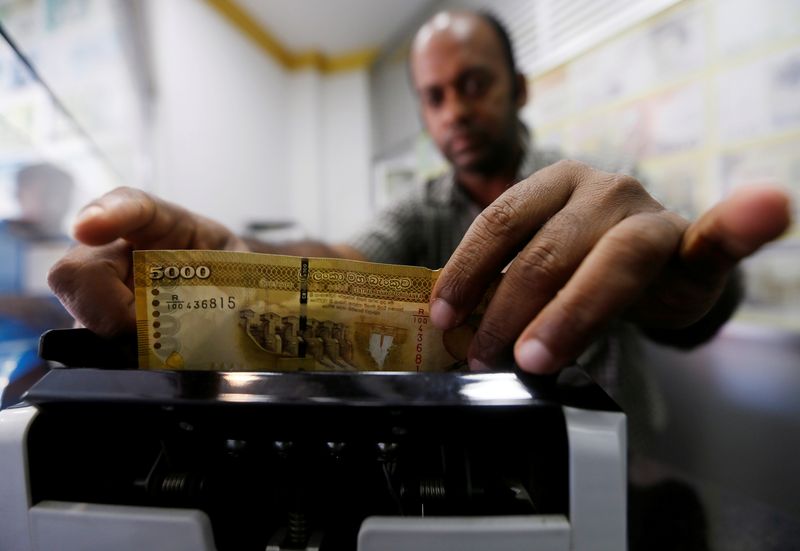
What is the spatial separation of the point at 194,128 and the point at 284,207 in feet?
2.58

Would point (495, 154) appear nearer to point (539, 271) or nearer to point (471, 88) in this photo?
point (471, 88)

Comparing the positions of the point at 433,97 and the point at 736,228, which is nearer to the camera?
the point at 736,228

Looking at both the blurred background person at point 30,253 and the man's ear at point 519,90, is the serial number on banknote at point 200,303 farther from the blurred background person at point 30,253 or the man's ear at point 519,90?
the man's ear at point 519,90

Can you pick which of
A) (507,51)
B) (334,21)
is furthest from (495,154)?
(334,21)

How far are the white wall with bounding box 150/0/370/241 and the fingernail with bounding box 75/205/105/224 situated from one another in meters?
1.62

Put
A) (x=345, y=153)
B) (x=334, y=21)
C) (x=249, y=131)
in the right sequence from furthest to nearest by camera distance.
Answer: (x=345, y=153)
(x=249, y=131)
(x=334, y=21)

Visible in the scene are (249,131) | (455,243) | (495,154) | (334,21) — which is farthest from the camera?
(249,131)

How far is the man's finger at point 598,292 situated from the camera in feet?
0.73

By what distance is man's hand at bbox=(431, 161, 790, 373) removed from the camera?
22 cm

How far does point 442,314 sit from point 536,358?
0.07 m

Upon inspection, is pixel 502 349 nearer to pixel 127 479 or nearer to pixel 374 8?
pixel 127 479

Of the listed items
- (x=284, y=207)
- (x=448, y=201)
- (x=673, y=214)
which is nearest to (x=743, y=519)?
(x=673, y=214)

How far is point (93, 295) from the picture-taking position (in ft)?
1.04

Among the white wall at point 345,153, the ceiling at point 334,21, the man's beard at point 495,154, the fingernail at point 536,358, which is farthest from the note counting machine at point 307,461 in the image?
the white wall at point 345,153
